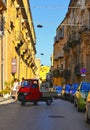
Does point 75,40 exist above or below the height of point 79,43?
above

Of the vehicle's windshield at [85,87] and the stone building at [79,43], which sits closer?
the vehicle's windshield at [85,87]

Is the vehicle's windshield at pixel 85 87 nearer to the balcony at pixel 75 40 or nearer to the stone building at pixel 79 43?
the stone building at pixel 79 43

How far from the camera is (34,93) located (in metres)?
31.3

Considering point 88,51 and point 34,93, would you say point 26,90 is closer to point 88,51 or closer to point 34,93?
point 34,93

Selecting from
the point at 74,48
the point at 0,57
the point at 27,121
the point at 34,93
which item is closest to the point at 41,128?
the point at 27,121

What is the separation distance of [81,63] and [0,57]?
24.5 m

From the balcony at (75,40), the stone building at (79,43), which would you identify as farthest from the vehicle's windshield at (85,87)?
the balcony at (75,40)

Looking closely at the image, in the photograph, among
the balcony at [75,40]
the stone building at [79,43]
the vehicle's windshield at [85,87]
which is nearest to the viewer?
the vehicle's windshield at [85,87]

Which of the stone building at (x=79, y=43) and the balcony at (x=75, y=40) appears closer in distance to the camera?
the stone building at (x=79, y=43)

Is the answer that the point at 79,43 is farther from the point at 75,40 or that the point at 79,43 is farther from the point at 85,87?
the point at 85,87

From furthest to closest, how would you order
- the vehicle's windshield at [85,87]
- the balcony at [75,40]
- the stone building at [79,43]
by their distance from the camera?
1. the balcony at [75,40]
2. the stone building at [79,43]
3. the vehicle's windshield at [85,87]

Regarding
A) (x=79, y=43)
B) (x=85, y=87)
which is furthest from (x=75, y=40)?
(x=85, y=87)

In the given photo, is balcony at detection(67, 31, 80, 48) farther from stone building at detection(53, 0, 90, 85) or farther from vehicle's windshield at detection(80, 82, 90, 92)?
vehicle's windshield at detection(80, 82, 90, 92)

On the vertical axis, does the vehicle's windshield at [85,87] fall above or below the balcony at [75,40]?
below
